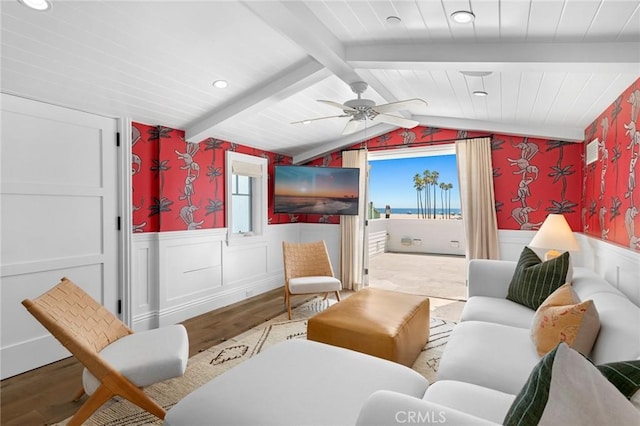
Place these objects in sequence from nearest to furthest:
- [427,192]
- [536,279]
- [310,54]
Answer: [310,54], [536,279], [427,192]

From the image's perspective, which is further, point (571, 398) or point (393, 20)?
point (393, 20)

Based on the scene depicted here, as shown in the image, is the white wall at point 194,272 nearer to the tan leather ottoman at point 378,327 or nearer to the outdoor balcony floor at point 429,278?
the outdoor balcony floor at point 429,278

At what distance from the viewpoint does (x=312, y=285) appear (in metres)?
4.14

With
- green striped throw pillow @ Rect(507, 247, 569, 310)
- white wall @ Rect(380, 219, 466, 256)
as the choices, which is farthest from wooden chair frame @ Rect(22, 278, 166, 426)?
white wall @ Rect(380, 219, 466, 256)

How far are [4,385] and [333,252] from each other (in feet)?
13.5

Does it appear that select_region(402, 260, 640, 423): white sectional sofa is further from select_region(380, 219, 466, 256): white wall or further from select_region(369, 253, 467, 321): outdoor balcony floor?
select_region(380, 219, 466, 256): white wall

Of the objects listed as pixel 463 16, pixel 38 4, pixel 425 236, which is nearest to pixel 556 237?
pixel 463 16

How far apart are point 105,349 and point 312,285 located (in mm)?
2276

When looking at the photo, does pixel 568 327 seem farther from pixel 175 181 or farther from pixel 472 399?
pixel 175 181

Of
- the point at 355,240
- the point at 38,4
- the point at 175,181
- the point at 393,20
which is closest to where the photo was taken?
the point at 38,4

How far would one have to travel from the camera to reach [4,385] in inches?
102

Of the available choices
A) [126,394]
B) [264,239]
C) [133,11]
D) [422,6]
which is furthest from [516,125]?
[126,394]

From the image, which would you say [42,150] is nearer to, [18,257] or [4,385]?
[18,257]

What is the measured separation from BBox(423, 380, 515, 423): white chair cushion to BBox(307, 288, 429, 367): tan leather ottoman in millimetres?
949
